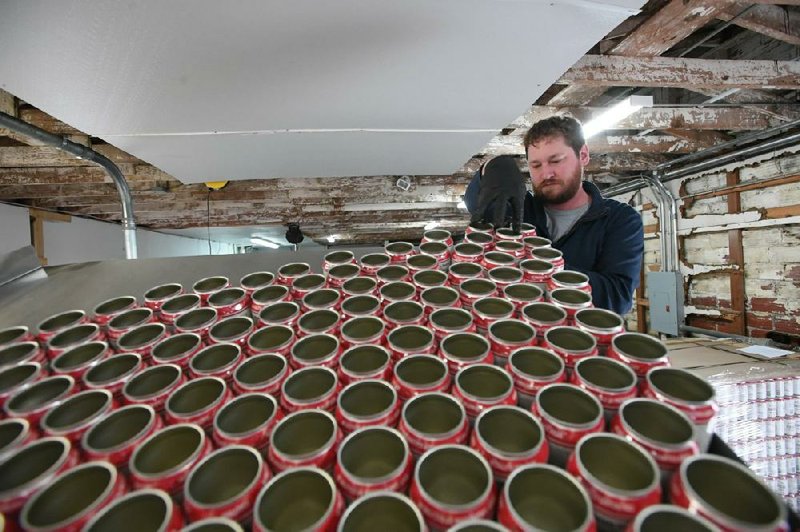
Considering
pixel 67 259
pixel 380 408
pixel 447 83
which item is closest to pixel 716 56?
pixel 447 83

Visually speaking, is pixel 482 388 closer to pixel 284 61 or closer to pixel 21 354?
pixel 21 354

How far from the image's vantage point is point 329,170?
10.4 ft

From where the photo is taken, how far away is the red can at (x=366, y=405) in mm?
643

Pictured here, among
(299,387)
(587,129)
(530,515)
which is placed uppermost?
(587,129)

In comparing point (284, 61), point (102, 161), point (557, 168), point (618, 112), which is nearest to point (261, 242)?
point (102, 161)

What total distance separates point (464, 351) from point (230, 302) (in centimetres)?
73

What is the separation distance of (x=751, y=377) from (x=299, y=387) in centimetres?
269

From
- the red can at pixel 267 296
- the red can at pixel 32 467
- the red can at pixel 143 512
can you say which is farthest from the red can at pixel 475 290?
the red can at pixel 32 467

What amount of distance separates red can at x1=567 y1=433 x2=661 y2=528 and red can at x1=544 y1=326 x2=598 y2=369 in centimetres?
22

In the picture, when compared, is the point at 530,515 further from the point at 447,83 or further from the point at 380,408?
the point at 447,83

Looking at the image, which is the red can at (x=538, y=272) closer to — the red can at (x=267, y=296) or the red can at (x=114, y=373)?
the red can at (x=267, y=296)

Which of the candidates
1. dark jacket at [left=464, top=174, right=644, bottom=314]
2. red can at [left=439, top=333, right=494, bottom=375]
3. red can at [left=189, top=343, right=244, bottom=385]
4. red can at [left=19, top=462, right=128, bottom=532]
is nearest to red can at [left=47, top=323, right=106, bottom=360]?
red can at [left=189, top=343, right=244, bottom=385]

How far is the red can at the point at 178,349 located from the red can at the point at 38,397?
0.17m

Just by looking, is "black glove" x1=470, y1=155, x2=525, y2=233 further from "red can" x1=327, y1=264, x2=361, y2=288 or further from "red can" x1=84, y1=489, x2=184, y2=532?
"red can" x1=84, y1=489, x2=184, y2=532
